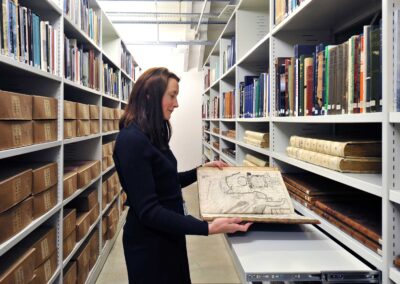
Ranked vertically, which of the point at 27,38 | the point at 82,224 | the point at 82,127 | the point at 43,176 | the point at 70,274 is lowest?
the point at 70,274

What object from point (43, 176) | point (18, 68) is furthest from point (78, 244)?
point (18, 68)

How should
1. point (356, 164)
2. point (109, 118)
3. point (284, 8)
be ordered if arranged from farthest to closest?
1. point (109, 118)
2. point (284, 8)
3. point (356, 164)

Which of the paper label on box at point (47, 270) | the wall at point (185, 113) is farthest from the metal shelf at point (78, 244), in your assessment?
the wall at point (185, 113)

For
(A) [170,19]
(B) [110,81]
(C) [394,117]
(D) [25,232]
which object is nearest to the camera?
(C) [394,117]

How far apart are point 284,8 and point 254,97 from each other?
78cm

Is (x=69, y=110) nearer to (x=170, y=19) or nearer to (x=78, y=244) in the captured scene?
(x=78, y=244)

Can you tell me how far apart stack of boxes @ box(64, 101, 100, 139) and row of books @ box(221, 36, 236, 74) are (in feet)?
4.44

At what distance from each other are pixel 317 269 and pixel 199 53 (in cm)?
594

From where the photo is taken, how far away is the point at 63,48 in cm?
200

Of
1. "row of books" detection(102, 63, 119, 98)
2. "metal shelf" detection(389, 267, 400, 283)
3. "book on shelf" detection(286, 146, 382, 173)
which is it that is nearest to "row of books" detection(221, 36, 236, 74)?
"row of books" detection(102, 63, 119, 98)

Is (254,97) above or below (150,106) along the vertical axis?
above

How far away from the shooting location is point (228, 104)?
12.1 ft

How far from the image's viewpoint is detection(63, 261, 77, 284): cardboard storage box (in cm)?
205

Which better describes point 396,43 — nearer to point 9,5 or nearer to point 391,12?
point 391,12
